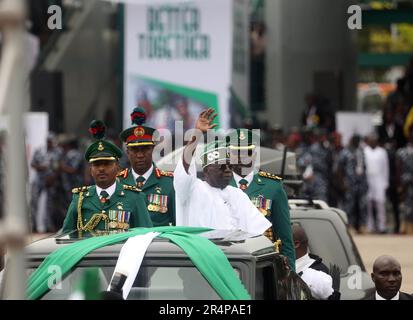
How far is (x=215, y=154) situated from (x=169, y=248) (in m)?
1.89

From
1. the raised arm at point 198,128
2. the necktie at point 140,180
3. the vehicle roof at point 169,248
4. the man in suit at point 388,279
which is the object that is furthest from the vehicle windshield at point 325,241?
the vehicle roof at point 169,248

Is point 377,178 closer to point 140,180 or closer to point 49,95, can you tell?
point 49,95

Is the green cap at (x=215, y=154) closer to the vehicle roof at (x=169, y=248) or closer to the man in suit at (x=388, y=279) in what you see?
the man in suit at (x=388, y=279)

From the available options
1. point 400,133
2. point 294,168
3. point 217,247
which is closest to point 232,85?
point 400,133

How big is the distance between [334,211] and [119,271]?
16.0 ft

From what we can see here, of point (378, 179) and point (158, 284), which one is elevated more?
point (158, 284)

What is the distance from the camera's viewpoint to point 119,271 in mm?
5617

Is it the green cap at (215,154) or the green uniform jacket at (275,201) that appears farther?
the green uniform jacket at (275,201)

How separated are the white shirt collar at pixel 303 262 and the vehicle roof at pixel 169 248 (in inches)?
90.5

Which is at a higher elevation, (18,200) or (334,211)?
(18,200)

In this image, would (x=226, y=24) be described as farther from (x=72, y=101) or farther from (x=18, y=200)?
(x=18, y=200)

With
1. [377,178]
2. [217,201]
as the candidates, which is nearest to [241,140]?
[217,201]

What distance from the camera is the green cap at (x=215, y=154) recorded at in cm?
761

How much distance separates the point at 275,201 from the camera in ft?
28.0
